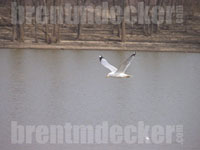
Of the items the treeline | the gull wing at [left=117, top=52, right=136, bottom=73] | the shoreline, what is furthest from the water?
the treeline

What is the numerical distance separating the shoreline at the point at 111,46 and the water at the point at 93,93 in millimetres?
700

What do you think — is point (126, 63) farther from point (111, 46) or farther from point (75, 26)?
point (75, 26)

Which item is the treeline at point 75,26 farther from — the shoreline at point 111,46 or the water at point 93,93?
the water at point 93,93

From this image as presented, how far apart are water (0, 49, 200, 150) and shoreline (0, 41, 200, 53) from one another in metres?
0.70

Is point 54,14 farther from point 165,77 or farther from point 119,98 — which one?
point 119,98

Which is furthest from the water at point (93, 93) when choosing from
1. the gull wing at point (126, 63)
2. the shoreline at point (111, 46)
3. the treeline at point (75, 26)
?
the treeline at point (75, 26)

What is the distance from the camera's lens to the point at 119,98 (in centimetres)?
1425

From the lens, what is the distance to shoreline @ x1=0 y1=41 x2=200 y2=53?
20766 millimetres

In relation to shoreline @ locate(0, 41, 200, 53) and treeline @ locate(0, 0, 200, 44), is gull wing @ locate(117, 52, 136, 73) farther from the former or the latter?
treeline @ locate(0, 0, 200, 44)

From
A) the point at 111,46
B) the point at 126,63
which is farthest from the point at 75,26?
the point at 126,63

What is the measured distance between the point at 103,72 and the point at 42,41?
4.77 metres

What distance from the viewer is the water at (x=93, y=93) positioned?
481 inches

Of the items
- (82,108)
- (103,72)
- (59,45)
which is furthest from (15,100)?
(59,45)

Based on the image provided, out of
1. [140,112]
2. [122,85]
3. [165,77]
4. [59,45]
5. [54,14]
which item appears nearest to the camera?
[140,112]
